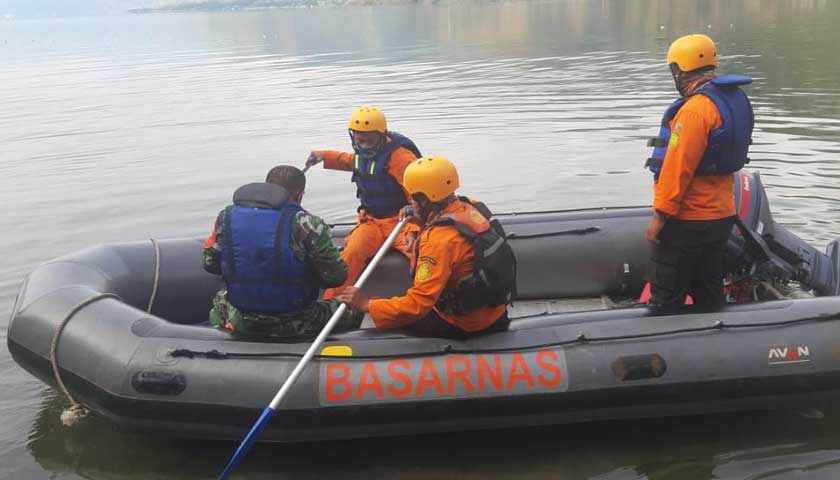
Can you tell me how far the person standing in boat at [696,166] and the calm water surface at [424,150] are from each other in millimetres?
929

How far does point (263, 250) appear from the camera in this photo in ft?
13.3

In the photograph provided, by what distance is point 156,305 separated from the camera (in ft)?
18.0

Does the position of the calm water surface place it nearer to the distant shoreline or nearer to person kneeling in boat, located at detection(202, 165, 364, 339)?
person kneeling in boat, located at detection(202, 165, 364, 339)

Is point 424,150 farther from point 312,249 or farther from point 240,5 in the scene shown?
point 240,5

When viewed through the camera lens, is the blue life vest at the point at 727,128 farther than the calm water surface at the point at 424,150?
No

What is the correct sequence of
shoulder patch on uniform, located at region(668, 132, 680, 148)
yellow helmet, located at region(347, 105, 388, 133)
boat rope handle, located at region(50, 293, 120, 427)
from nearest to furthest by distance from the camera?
shoulder patch on uniform, located at region(668, 132, 680, 148), boat rope handle, located at region(50, 293, 120, 427), yellow helmet, located at region(347, 105, 388, 133)

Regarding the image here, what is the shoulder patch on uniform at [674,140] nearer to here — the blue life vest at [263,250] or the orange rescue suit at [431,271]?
the orange rescue suit at [431,271]

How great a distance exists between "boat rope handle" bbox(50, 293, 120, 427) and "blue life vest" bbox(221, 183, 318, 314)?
3.28ft

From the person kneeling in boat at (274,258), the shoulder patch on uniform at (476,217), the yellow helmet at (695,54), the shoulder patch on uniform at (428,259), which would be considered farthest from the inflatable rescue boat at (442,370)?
the yellow helmet at (695,54)

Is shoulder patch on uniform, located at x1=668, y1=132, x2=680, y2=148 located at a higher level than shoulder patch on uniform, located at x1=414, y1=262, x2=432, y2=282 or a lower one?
higher

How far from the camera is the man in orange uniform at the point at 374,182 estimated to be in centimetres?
545

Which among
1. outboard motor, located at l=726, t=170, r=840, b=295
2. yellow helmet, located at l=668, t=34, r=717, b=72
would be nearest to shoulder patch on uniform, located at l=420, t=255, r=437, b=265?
yellow helmet, located at l=668, t=34, r=717, b=72

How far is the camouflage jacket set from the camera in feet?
13.3

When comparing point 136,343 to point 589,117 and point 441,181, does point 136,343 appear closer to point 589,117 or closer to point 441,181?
point 441,181
